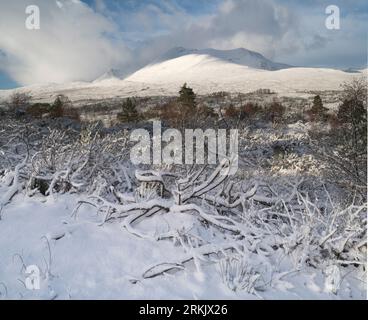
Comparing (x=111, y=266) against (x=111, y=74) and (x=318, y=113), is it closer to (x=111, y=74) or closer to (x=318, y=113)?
(x=318, y=113)

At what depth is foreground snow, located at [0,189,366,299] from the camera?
113 inches

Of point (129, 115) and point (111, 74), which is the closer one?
point (129, 115)

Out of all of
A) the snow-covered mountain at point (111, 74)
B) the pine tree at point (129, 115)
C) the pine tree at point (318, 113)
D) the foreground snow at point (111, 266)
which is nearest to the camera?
the foreground snow at point (111, 266)

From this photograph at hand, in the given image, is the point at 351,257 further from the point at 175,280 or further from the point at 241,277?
the point at 175,280

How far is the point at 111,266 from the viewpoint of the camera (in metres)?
3.21

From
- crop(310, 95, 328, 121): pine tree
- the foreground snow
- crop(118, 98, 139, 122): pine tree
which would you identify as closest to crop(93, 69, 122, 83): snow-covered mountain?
crop(118, 98, 139, 122): pine tree

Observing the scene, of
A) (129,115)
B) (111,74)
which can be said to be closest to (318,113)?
(129,115)

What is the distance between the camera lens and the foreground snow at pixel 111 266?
2.86 m

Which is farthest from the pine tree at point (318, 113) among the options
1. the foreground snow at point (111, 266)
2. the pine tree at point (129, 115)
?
the foreground snow at point (111, 266)

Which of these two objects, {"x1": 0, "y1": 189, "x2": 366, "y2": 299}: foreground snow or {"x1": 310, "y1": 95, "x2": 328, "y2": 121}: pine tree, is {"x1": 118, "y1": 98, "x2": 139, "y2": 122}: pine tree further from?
{"x1": 0, "y1": 189, "x2": 366, "y2": 299}: foreground snow

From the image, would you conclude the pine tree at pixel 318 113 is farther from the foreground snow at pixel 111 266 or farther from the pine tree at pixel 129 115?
the foreground snow at pixel 111 266

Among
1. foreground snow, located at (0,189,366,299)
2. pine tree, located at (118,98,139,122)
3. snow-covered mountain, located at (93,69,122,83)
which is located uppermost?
snow-covered mountain, located at (93,69,122,83)

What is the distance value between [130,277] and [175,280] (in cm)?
36
